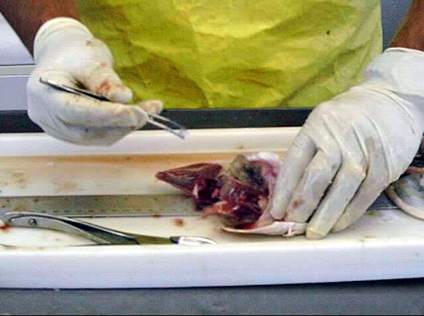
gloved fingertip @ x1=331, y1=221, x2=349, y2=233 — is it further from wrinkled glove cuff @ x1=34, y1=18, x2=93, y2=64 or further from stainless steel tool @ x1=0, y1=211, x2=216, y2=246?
wrinkled glove cuff @ x1=34, y1=18, x2=93, y2=64

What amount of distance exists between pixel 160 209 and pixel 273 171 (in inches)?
7.8

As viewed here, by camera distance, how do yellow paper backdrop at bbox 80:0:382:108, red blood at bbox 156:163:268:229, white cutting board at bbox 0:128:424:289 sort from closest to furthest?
white cutting board at bbox 0:128:424:289 → red blood at bbox 156:163:268:229 → yellow paper backdrop at bbox 80:0:382:108

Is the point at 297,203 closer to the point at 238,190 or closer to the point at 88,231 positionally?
the point at 238,190

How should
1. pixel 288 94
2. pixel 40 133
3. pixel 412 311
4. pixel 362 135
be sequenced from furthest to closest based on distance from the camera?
pixel 288 94 < pixel 40 133 < pixel 362 135 < pixel 412 311

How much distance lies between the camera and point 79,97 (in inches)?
33.4

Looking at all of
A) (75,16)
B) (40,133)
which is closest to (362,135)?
(75,16)

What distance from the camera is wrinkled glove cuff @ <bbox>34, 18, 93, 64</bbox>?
39.0 inches

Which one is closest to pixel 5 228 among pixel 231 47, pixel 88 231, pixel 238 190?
pixel 88 231

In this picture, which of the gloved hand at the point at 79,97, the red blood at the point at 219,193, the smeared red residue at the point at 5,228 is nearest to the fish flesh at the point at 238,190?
the red blood at the point at 219,193

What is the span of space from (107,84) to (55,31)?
0.75 ft

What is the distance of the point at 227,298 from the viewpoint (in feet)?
2.58

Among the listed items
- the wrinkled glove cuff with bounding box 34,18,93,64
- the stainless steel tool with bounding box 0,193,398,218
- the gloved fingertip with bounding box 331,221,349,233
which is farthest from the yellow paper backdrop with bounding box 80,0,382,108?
the gloved fingertip with bounding box 331,221,349,233

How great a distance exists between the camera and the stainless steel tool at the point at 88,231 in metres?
0.85

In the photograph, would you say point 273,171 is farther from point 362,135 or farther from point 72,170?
point 72,170
